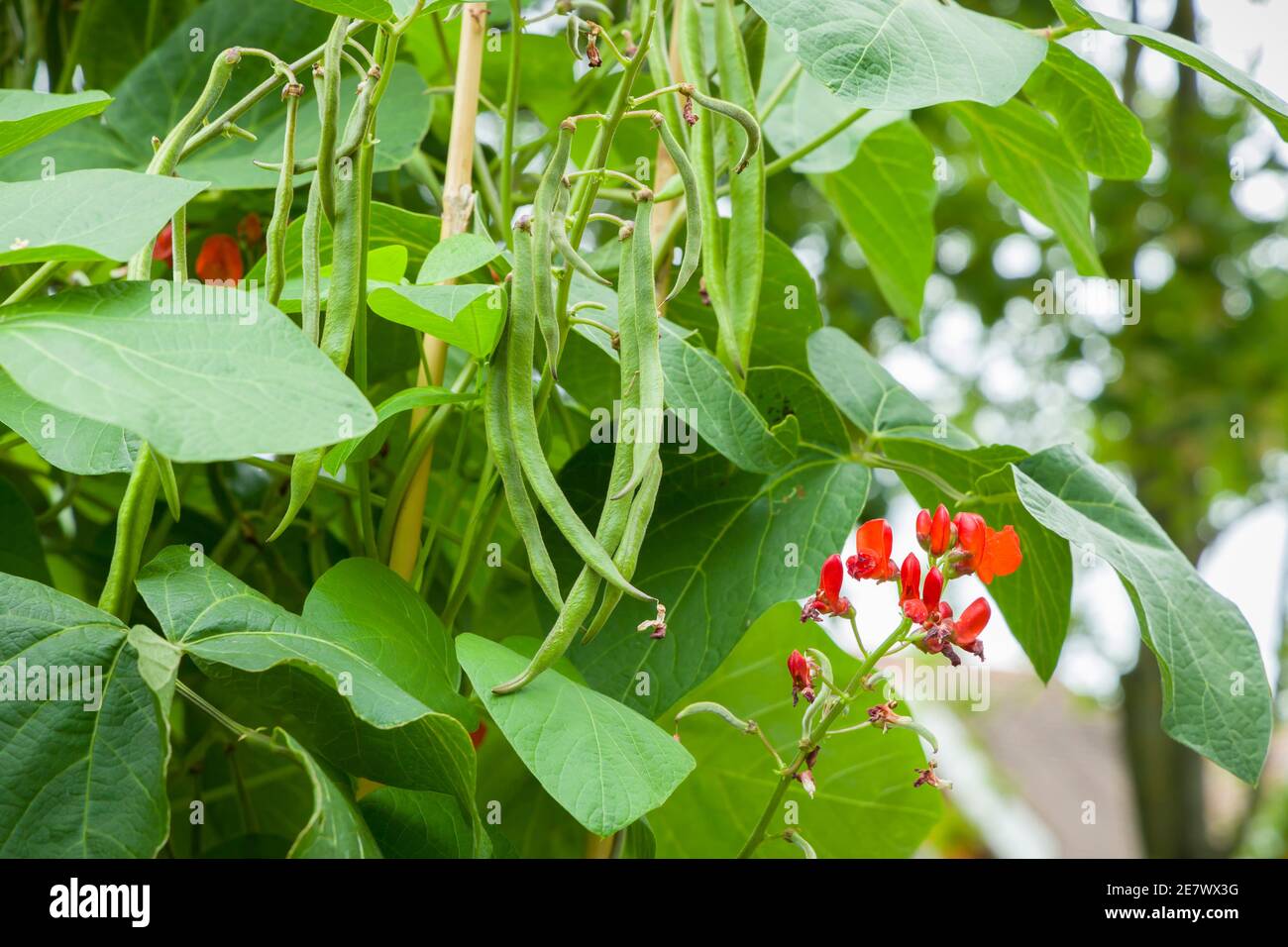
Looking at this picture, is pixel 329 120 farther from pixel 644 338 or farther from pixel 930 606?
pixel 930 606

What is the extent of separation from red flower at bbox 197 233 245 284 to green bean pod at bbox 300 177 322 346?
0.83ft

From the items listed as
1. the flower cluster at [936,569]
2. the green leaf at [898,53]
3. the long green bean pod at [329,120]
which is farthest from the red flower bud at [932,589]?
the long green bean pod at [329,120]

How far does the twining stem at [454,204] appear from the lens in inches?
23.7

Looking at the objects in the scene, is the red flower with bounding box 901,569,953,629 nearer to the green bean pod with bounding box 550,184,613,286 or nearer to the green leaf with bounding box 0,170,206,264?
the green bean pod with bounding box 550,184,613,286

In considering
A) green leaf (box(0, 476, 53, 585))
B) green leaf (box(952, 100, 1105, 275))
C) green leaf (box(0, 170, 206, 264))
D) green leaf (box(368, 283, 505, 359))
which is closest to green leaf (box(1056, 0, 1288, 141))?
green leaf (box(952, 100, 1105, 275))

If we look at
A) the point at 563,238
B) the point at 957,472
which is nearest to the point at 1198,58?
the point at 957,472

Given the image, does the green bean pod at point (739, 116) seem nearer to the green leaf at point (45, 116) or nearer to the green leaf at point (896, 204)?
the green leaf at point (45, 116)

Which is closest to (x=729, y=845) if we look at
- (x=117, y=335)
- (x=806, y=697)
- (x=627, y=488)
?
(x=806, y=697)

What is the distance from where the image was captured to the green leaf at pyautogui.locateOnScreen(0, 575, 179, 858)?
45 cm

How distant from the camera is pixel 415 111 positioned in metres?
0.73

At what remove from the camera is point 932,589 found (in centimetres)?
53

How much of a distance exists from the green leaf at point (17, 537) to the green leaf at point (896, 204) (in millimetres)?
596
